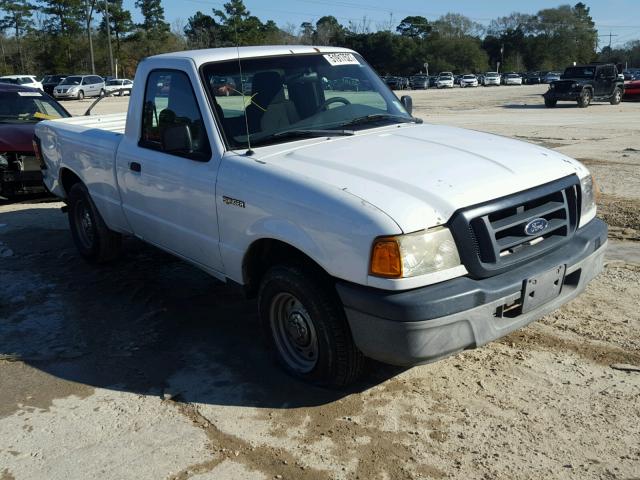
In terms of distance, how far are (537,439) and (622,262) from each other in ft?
10.3

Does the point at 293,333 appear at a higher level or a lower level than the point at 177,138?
lower

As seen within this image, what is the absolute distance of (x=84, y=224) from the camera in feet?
21.4

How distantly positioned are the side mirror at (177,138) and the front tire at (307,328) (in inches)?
42.3

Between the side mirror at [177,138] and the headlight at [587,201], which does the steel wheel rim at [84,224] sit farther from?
the headlight at [587,201]

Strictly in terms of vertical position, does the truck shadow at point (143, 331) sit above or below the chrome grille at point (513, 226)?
below

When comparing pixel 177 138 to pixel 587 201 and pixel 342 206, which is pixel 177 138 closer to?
pixel 342 206

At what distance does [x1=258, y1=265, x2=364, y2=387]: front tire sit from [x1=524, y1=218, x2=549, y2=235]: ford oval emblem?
3.60 feet

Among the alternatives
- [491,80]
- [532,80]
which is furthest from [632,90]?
[491,80]

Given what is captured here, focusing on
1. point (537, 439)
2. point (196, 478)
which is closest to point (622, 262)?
point (537, 439)

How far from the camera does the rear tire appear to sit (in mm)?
6137

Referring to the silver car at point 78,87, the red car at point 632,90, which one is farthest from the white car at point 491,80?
the silver car at point 78,87

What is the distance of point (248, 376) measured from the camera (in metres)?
4.05

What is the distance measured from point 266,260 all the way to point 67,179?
357 cm

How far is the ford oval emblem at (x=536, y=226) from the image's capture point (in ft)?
11.4
